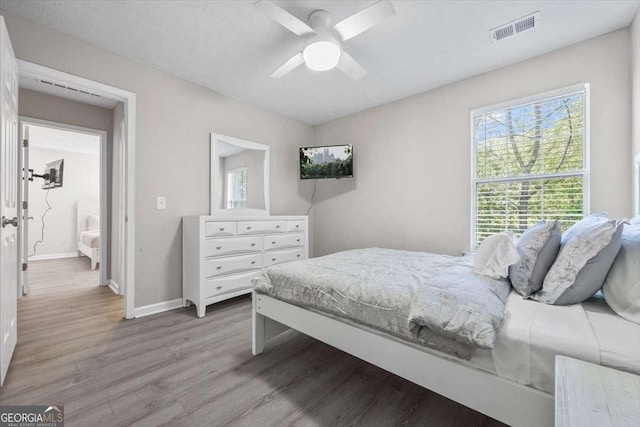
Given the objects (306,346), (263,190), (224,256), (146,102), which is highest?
(146,102)

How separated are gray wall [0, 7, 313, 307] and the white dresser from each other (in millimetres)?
188

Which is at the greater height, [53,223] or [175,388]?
[53,223]

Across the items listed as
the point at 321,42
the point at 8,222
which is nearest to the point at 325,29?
the point at 321,42

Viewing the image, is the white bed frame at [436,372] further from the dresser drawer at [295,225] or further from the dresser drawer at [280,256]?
the dresser drawer at [295,225]

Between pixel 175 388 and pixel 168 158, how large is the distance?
7.09ft

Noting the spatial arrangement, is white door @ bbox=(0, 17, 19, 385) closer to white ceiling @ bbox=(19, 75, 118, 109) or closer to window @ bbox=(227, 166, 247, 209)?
white ceiling @ bbox=(19, 75, 118, 109)

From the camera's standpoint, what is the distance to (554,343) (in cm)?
88

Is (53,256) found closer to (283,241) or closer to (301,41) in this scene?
(283,241)

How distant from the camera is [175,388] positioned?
1489 millimetres

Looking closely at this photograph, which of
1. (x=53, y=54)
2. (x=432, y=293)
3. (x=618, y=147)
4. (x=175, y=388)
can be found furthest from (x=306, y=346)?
(x=53, y=54)

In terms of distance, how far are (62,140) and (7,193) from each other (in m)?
4.78

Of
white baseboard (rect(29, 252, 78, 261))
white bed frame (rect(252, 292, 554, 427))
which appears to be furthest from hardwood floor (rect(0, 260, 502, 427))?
white baseboard (rect(29, 252, 78, 261))

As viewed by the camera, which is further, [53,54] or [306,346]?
[53,54]

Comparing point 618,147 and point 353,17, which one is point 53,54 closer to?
point 353,17
